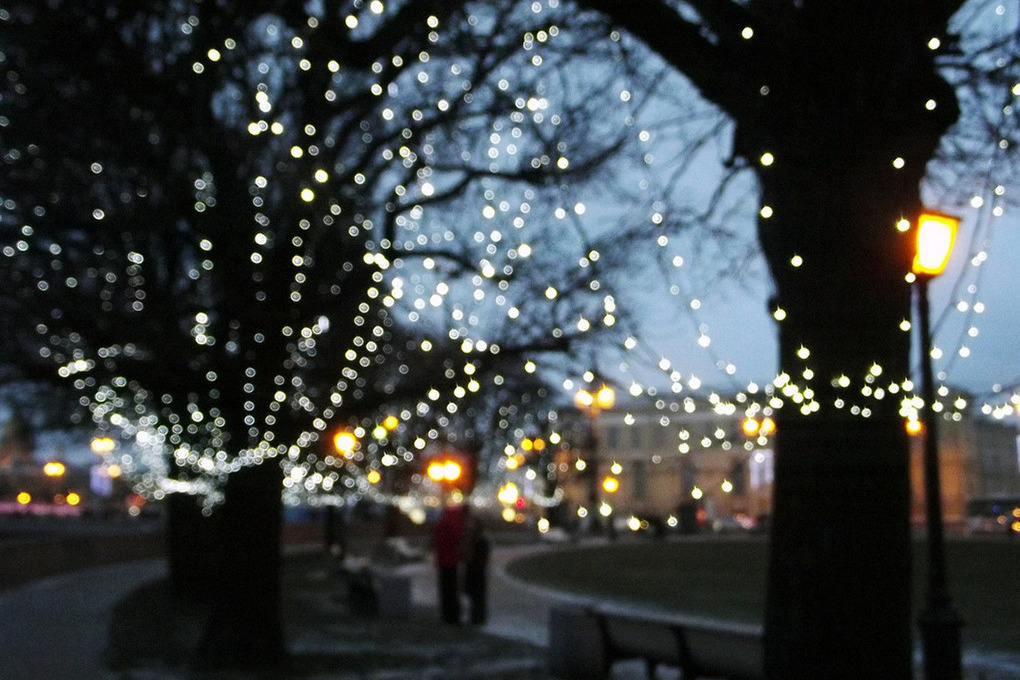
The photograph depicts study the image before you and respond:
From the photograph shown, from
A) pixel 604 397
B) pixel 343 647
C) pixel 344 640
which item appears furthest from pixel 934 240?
pixel 344 640

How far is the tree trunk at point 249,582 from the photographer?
42.2ft

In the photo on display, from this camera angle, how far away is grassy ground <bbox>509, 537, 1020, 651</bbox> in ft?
55.2

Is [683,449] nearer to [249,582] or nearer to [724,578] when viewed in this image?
[249,582]

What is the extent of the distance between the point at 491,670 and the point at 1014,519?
5801mm

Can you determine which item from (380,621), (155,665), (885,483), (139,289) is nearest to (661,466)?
(885,483)

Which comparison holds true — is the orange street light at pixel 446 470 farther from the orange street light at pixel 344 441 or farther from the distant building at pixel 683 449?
the distant building at pixel 683 449

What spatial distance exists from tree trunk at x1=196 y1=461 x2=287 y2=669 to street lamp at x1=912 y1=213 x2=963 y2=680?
6.40 metres

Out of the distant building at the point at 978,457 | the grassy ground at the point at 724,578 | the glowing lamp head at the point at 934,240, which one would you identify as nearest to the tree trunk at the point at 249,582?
the distant building at the point at 978,457

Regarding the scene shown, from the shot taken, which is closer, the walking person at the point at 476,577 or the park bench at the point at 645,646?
the park bench at the point at 645,646

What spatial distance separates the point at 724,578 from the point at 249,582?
13.9 meters

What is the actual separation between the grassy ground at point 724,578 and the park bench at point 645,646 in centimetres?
443

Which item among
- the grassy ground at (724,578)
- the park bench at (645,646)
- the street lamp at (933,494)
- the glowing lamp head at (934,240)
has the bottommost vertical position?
the grassy ground at (724,578)

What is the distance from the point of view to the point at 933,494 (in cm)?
974

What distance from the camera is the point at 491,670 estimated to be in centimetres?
1240
